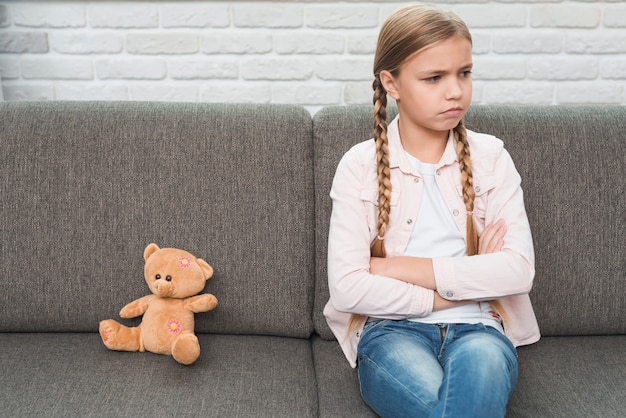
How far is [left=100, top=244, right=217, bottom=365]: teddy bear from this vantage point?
163 centimetres

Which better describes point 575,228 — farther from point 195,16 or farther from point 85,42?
point 85,42

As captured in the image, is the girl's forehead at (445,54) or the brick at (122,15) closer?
the girl's forehead at (445,54)

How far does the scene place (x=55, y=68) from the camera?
231cm

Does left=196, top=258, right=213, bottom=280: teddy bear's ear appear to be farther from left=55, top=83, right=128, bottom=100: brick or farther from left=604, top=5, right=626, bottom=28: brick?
left=604, top=5, right=626, bottom=28: brick

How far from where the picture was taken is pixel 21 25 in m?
2.27

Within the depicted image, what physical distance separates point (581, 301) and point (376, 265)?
57 centimetres

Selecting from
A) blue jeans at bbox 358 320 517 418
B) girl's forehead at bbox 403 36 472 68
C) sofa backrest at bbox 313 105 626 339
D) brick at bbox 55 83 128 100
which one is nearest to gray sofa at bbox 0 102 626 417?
sofa backrest at bbox 313 105 626 339

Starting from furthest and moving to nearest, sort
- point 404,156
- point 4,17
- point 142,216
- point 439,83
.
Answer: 1. point 4,17
2. point 142,216
3. point 404,156
4. point 439,83

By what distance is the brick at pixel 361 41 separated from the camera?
231 cm

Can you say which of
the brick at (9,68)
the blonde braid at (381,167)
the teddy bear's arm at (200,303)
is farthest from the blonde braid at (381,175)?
the brick at (9,68)

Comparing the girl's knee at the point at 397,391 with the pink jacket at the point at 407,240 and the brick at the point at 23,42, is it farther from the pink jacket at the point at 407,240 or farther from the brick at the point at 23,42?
the brick at the point at 23,42

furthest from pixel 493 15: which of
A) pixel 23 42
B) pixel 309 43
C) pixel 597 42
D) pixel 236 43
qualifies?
pixel 23 42

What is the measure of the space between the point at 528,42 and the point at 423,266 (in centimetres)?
114

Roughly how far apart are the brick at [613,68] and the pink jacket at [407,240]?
3.05 ft
